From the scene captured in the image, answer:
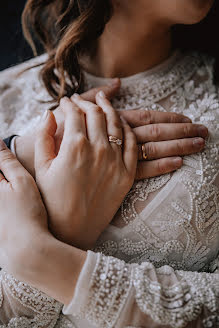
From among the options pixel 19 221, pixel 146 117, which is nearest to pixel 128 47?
pixel 146 117

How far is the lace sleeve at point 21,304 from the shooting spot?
0.92 meters

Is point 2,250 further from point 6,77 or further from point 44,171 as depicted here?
point 6,77

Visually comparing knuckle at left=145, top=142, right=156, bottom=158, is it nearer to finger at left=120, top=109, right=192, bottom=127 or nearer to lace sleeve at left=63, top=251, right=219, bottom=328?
finger at left=120, top=109, right=192, bottom=127

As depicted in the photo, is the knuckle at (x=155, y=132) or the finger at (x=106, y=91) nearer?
the knuckle at (x=155, y=132)

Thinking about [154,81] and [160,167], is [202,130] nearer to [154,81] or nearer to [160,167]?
[160,167]

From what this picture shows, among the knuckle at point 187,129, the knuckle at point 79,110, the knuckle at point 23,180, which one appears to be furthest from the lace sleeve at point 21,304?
the knuckle at point 187,129

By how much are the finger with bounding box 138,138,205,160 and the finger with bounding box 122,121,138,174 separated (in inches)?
1.3

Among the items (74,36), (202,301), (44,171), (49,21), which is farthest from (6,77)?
(202,301)

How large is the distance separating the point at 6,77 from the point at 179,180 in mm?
934

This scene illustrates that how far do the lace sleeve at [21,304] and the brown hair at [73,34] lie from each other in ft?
2.27

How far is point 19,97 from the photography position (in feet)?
4.73

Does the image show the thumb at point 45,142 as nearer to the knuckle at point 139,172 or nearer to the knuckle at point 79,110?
the knuckle at point 79,110

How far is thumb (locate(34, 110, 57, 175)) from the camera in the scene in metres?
0.96

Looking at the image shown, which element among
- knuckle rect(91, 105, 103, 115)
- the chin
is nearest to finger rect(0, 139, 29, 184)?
knuckle rect(91, 105, 103, 115)
